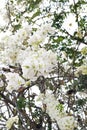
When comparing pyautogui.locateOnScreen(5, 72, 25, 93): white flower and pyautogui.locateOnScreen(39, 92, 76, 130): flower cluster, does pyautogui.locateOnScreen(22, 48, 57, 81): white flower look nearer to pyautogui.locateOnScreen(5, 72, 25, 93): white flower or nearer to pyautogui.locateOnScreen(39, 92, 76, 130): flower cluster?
pyautogui.locateOnScreen(5, 72, 25, 93): white flower

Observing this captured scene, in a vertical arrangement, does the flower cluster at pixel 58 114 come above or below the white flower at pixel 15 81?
below

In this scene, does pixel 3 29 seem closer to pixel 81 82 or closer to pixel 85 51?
pixel 81 82

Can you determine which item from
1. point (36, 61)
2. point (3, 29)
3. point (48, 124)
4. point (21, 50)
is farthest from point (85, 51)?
point (3, 29)

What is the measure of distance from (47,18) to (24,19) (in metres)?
0.28

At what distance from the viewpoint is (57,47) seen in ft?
11.7

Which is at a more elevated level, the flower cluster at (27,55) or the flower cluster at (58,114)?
the flower cluster at (27,55)

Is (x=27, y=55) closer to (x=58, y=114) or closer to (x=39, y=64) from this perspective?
(x=39, y=64)

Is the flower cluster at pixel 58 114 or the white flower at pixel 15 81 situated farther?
the white flower at pixel 15 81

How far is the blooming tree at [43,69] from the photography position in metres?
2.07

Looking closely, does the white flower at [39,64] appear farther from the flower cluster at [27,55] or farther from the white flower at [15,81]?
the white flower at [15,81]

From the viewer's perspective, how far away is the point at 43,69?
6.32ft

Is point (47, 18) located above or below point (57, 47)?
above

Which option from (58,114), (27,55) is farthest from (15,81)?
(58,114)

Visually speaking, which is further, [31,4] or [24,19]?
[24,19]
